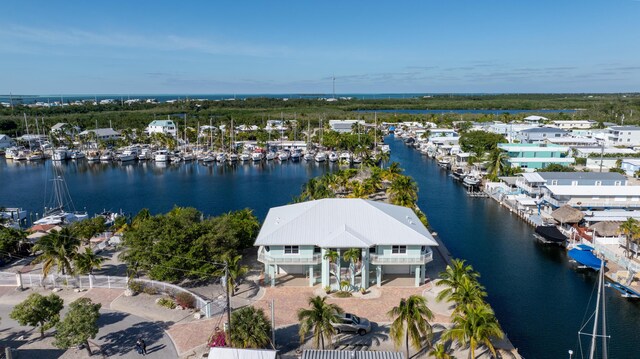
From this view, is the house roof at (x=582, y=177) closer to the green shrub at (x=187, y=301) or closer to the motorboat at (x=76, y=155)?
the green shrub at (x=187, y=301)

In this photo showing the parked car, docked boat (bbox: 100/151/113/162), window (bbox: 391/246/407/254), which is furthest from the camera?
docked boat (bbox: 100/151/113/162)

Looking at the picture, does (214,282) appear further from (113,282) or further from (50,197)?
(50,197)

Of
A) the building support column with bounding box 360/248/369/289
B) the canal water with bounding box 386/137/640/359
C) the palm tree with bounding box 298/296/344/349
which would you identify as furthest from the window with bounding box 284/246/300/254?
the canal water with bounding box 386/137/640/359

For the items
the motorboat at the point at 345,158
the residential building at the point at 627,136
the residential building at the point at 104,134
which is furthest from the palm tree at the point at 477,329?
the residential building at the point at 104,134

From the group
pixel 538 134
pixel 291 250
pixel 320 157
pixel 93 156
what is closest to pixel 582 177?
pixel 291 250

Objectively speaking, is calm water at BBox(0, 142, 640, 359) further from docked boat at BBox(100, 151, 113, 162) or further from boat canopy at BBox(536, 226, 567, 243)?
docked boat at BBox(100, 151, 113, 162)

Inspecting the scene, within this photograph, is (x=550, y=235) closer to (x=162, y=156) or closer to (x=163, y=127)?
(x=162, y=156)
